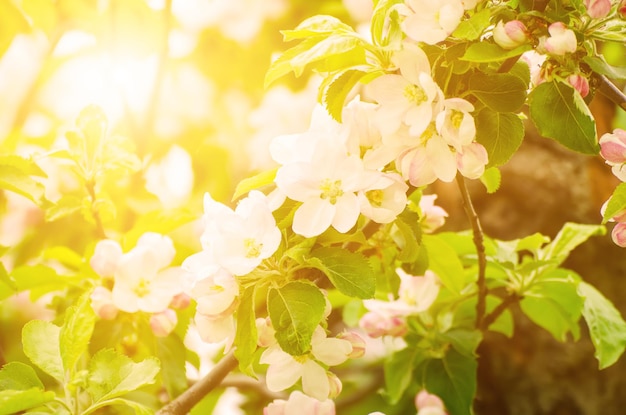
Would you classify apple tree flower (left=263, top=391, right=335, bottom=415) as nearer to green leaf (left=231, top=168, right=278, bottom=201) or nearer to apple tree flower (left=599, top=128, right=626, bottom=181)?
green leaf (left=231, top=168, right=278, bottom=201)

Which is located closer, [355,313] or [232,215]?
[232,215]

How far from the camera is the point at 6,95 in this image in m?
2.19

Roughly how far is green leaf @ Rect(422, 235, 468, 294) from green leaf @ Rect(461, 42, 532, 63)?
0.35m

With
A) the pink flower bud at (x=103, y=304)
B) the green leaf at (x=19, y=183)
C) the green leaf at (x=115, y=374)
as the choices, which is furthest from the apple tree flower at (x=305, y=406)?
the green leaf at (x=19, y=183)

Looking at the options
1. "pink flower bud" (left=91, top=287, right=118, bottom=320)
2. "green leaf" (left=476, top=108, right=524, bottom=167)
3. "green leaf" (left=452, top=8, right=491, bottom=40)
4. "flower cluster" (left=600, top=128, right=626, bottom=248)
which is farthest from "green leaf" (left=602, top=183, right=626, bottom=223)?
"pink flower bud" (left=91, top=287, right=118, bottom=320)

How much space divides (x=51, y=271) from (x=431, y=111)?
612 millimetres

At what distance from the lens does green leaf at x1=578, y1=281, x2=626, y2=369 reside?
0.94m

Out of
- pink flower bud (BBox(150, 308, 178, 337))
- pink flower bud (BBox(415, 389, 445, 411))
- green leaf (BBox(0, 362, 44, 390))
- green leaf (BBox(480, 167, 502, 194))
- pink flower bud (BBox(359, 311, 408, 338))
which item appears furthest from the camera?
pink flower bud (BBox(415, 389, 445, 411))

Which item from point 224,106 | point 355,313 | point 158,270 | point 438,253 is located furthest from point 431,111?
point 224,106

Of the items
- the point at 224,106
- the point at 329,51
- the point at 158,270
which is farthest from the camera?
the point at 224,106

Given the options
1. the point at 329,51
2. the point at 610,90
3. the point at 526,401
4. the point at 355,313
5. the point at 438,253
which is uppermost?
the point at 329,51

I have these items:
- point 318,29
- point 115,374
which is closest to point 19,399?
point 115,374

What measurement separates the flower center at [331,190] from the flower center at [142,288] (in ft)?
1.17

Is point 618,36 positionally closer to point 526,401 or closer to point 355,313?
point 355,313
